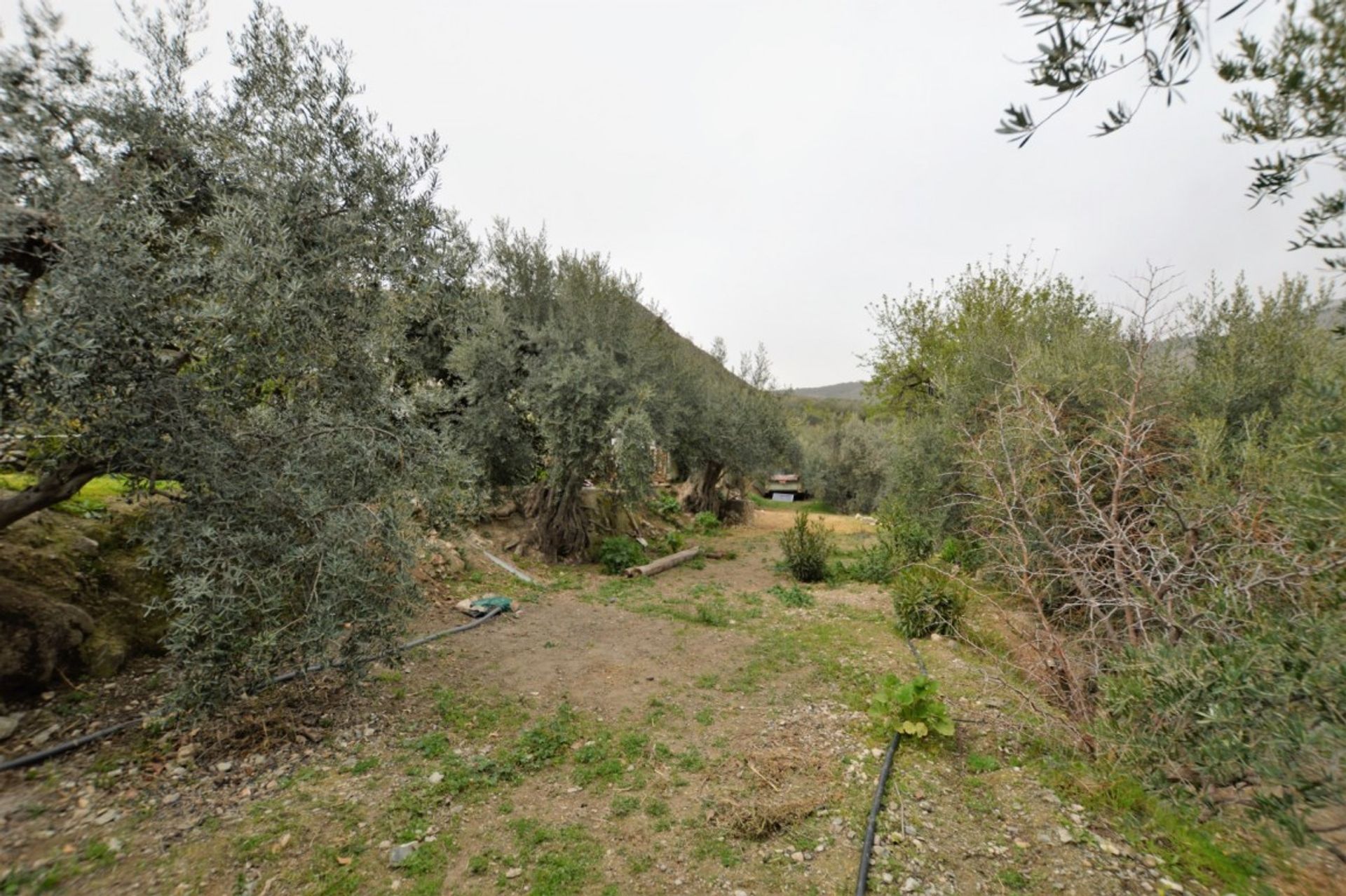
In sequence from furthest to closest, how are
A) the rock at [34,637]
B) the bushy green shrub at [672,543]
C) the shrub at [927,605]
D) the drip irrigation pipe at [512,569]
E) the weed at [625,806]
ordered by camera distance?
the bushy green shrub at [672,543] → the drip irrigation pipe at [512,569] → the shrub at [927,605] → the rock at [34,637] → the weed at [625,806]

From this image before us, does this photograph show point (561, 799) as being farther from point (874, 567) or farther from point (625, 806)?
point (874, 567)

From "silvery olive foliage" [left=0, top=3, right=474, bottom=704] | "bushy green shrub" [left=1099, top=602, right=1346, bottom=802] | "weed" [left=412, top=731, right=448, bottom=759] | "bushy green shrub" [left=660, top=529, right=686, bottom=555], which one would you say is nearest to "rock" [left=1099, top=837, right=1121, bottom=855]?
"bushy green shrub" [left=1099, top=602, right=1346, bottom=802]

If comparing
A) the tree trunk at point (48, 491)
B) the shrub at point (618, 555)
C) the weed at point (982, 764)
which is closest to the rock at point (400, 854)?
the tree trunk at point (48, 491)

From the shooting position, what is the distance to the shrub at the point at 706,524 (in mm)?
17594

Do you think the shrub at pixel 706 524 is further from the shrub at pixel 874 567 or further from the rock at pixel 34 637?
the rock at pixel 34 637

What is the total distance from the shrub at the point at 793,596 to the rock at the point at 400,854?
270 inches

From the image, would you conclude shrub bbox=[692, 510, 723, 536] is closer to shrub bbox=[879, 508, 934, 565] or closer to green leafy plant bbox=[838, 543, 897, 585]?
green leafy plant bbox=[838, 543, 897, 585]

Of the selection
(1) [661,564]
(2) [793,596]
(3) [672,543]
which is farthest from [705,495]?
(2) [793,596]

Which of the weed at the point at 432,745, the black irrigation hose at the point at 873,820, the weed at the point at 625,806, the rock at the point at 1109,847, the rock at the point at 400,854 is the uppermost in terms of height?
the weed at the point at 432,745

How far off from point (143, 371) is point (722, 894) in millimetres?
4553

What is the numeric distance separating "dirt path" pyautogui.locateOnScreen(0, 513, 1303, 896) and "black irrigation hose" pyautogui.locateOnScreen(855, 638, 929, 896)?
72 millimetres

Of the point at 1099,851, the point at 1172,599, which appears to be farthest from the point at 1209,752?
the point at 1172,599

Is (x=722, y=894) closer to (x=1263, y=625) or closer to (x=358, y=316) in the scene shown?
(x=1263, y=625)

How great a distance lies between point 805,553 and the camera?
11203 millimetres
